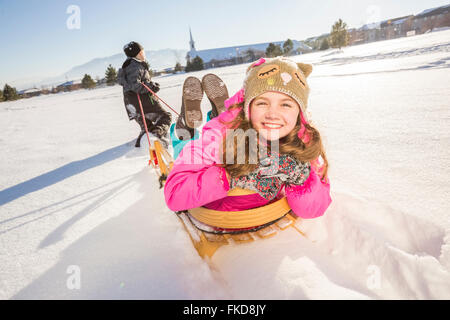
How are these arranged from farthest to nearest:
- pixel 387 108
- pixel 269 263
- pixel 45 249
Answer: pixel 387 108 → pixel 45 249 → pixel 269 263

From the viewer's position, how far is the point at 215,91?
2879 mm

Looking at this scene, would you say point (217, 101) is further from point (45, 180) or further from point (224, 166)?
point (45, 180)

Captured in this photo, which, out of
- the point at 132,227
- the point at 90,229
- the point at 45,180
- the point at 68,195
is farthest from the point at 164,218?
the point at 45,180

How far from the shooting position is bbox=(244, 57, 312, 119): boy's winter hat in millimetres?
1278

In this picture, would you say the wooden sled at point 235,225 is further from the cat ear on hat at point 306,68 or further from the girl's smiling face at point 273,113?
the cat ear on hat at point 306,68

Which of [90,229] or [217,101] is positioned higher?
[217,101]

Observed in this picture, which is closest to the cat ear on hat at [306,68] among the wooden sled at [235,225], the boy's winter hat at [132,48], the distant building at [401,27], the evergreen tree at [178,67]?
the wooden sled at [235,225]

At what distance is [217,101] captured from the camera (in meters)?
2.90

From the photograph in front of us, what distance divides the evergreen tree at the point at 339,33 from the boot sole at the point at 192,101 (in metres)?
43.2

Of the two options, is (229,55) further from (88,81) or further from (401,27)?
(401,27)

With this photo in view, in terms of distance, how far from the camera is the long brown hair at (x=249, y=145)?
1272 mm

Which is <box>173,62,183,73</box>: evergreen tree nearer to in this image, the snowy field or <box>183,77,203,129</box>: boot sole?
<box>183,77,203,129</box>: boot sole
